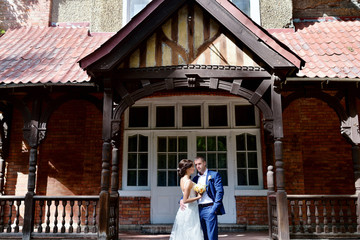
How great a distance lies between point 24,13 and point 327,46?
8987 mm

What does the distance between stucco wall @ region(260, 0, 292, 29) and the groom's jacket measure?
601 centimetres

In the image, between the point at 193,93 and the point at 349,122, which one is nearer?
the point at 349,122

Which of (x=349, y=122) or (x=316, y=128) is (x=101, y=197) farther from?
(x=316, y=128)

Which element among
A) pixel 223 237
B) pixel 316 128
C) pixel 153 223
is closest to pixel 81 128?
pixel 153 223

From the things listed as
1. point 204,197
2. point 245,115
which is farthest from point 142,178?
point 204,197

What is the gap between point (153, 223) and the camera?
855 centimetres

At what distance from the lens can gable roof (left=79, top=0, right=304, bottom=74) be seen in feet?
20.2

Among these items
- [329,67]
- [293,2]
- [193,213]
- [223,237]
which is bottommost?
[223,237]

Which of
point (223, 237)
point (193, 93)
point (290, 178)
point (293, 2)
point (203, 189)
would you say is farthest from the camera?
point (293, 2)

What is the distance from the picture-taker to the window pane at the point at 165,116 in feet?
30.3

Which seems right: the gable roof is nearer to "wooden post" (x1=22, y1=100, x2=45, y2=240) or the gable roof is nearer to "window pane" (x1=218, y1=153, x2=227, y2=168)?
"wooden post" (x1=22, y1=100, x2=45, y2=240)

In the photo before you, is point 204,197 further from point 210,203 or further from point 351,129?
point 351,129

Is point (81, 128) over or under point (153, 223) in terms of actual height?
over

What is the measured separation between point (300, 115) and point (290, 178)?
1726 mm
